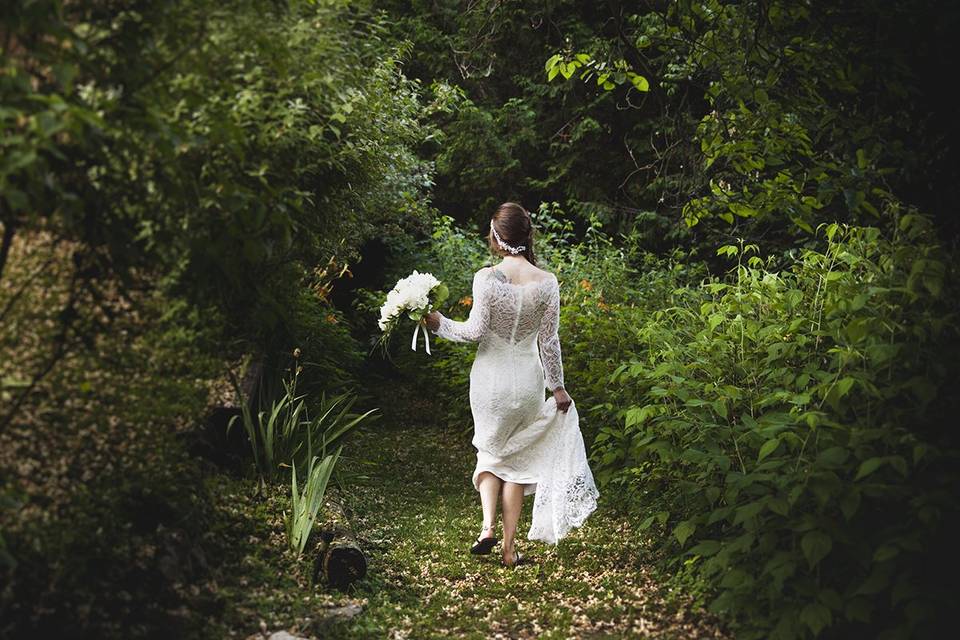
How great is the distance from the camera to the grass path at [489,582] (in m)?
3.93

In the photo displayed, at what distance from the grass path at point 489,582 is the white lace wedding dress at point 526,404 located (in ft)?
1.19

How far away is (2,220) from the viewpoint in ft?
8.43

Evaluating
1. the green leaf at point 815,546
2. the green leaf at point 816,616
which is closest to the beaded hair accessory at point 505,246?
the green leaf at point 815,546

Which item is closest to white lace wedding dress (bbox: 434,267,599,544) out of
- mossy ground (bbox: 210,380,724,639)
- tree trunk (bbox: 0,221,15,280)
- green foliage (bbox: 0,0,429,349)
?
mossy ground (bbox: 210,380,724,639)

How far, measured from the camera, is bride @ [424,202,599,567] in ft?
16.2

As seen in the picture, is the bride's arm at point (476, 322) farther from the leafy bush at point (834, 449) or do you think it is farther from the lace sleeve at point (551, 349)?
the leafy bush at point (834, 449)

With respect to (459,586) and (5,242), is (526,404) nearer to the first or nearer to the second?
(459,586)

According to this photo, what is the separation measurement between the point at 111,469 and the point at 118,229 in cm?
82

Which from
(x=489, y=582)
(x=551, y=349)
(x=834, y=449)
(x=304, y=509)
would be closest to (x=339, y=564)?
(x=304, y=509)

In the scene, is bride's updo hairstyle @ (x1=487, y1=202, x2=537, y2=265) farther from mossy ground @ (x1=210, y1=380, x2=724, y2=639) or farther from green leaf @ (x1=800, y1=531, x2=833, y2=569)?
green leaf @ (x1=800, y1=531, x2=833, y2=569)

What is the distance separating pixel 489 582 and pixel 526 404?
1004 millimetres

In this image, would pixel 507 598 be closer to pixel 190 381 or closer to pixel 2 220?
pixel 190 381

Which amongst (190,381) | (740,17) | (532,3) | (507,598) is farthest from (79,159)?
(532,3)

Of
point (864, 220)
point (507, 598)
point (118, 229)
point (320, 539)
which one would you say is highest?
point (118, 229)
